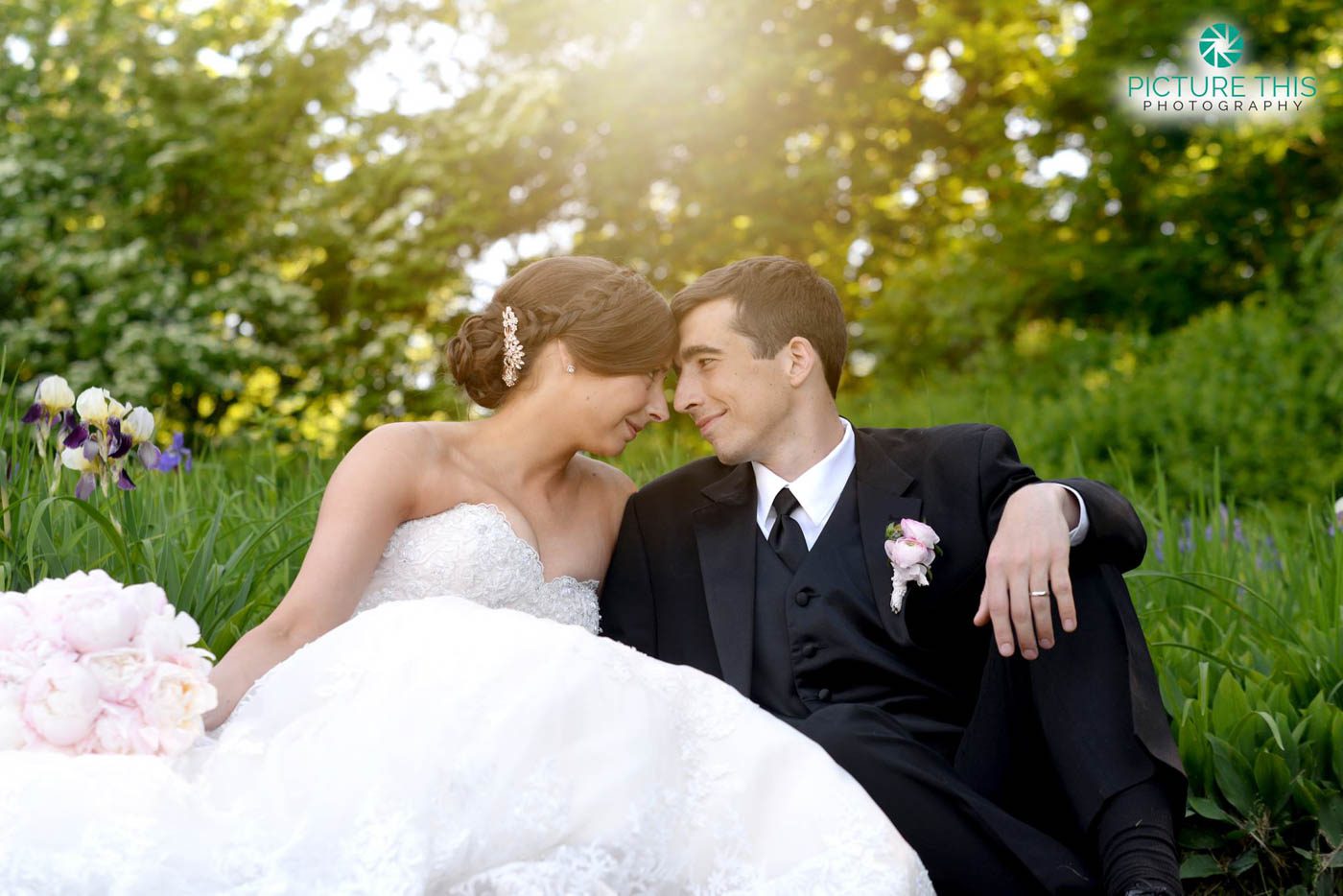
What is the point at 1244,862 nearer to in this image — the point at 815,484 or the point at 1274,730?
the point at 1274,730

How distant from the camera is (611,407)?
364 cm

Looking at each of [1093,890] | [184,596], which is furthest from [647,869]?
[184,596]

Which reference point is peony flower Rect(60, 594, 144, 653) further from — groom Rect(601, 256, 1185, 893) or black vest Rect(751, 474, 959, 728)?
black vest Rect(751, 474, 959, 728)

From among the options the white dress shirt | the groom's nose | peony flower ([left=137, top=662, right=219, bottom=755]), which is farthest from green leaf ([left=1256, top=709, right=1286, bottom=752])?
peony flower ([left=137, top=662, right=219, bottom=755])

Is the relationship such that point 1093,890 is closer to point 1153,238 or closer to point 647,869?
point 647,869

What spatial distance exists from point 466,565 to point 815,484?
930 mm

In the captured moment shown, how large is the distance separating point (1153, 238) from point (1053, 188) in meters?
0.91

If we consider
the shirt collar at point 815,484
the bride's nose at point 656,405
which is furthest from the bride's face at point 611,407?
the shirt collar at point 815,484

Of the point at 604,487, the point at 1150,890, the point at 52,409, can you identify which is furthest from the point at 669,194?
the point at 1150,890

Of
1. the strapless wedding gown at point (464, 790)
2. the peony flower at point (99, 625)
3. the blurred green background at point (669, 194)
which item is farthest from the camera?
the blurred green background at point (669, 194)

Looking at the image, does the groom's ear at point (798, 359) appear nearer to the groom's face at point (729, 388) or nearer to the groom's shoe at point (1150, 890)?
the groom's face at point (729, 388)

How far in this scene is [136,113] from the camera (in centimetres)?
1243

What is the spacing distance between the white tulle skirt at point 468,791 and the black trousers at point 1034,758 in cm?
35

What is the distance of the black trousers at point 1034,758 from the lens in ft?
9.16
